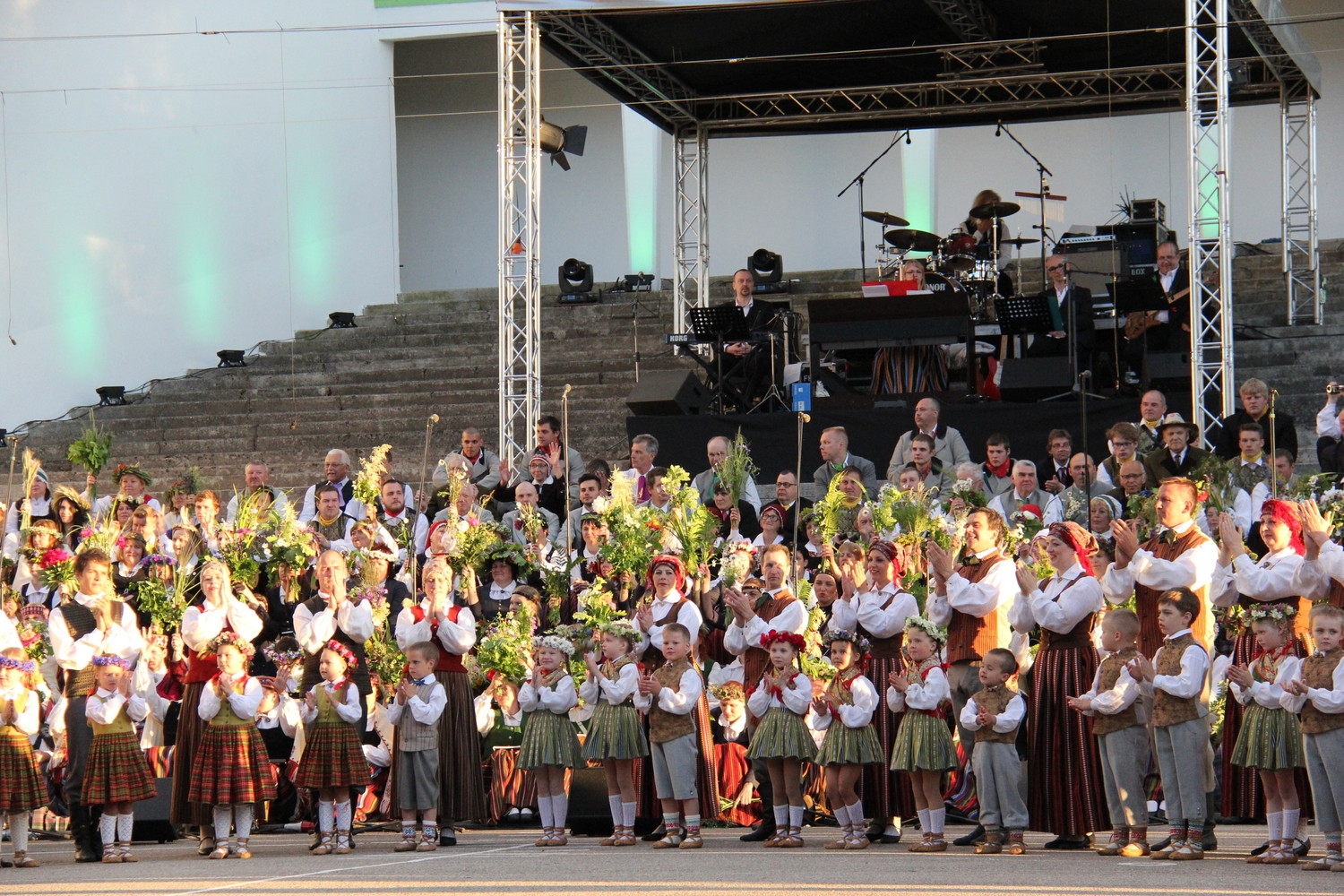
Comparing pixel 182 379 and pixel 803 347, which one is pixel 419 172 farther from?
pixel 803 347

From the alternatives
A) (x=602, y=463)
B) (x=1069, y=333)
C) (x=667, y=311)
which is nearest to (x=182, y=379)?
(x=667, y=311)

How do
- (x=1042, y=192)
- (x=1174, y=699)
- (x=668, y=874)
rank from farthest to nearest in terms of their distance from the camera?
(x=1042, y=192) < (x=1174, y=699) < (x=668, y=874)

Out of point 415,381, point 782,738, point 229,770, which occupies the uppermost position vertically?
point 415,381

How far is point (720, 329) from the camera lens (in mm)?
13984

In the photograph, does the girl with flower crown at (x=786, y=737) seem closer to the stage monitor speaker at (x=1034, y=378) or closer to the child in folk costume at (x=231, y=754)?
the child in folk costume at (x=231, y=754)

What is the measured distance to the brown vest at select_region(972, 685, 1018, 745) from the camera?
7.45 metres

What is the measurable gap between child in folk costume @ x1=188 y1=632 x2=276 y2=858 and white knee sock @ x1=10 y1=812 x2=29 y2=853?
29.8 inches

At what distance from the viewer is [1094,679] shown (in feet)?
24.5

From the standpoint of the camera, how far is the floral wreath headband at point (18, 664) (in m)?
8.04

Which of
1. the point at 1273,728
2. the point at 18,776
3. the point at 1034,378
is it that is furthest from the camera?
the point at 1034,378

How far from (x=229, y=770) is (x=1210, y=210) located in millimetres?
8659

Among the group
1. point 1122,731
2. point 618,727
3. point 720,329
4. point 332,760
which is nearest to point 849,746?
point 618,727

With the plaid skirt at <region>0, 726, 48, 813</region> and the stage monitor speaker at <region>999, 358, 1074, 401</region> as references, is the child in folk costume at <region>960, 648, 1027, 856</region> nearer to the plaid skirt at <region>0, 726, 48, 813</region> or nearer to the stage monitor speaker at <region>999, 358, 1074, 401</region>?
the plaid skirt at <region>0, 726, 48, 813</region>

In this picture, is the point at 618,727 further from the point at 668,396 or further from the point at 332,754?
the point at 668,396
